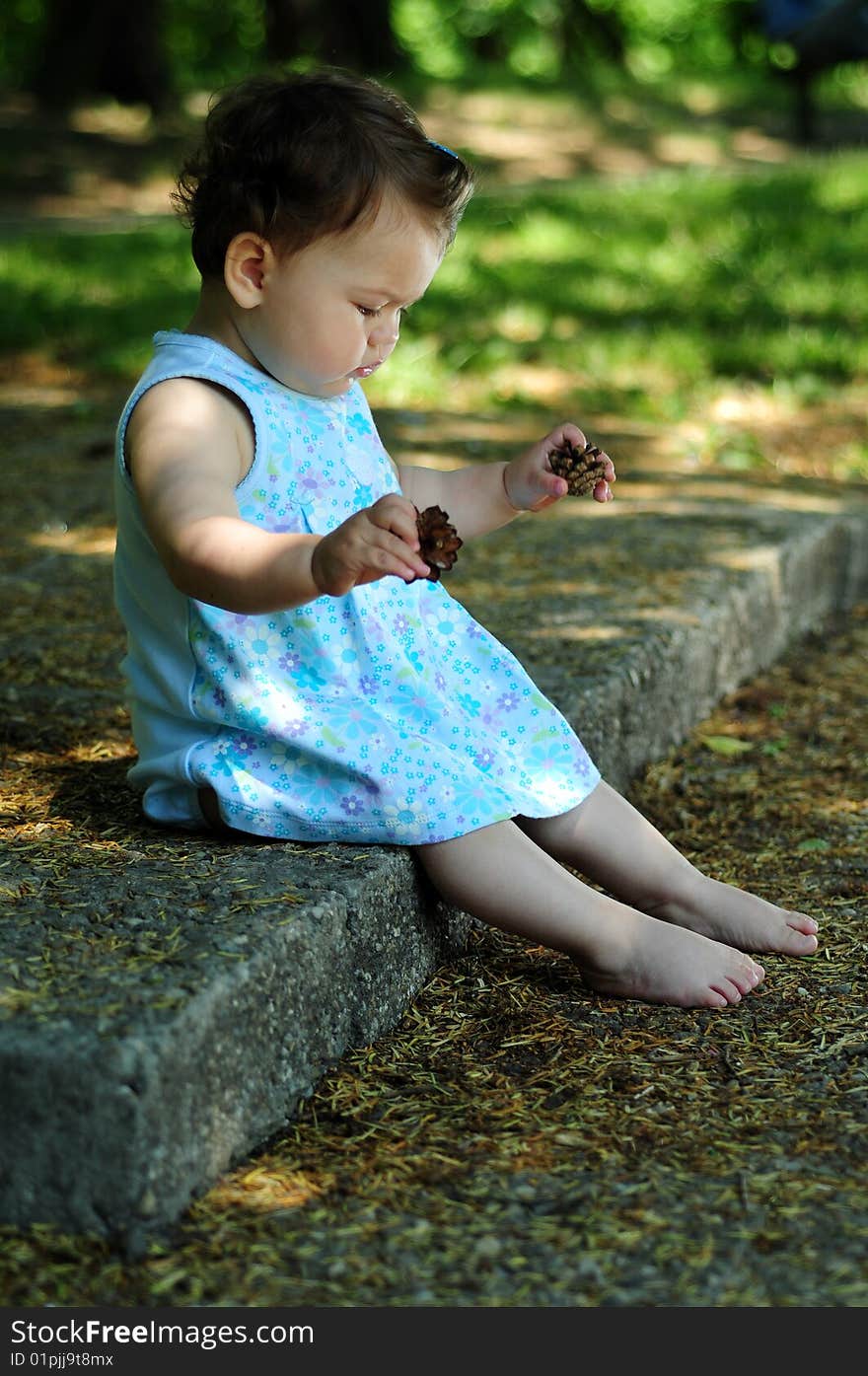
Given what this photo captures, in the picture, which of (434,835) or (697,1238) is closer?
(697,1238)

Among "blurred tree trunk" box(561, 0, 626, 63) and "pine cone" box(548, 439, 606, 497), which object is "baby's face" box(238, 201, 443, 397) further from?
"blurred tree trunk" box(561, 0, 626, 63)

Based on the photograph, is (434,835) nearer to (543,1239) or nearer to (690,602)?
(543,1239)

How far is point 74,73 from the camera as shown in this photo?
15.1m

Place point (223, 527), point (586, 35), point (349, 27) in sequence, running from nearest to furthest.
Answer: point (223, 527), point (349, 27), point (586, 35)

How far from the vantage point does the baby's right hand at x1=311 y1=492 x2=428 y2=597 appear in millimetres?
1770

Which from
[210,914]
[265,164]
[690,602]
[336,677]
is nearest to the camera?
[210,914]

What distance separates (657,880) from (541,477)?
65 centimetres

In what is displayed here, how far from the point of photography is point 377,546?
69.8 inches

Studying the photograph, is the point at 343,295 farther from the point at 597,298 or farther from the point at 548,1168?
the point at 597,298

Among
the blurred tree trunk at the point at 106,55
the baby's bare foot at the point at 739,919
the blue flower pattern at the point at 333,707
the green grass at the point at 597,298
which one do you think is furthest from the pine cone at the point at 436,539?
the blurred tree trunk at the point at 106,55

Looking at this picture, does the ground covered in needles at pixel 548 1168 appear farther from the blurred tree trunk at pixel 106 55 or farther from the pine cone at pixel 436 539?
the blurred tree trunk at pixel 106 55

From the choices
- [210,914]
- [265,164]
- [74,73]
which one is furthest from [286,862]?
[74,73]

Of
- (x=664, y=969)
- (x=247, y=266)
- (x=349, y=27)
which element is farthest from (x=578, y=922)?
(x=349, y=27)

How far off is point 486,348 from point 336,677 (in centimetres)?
397
